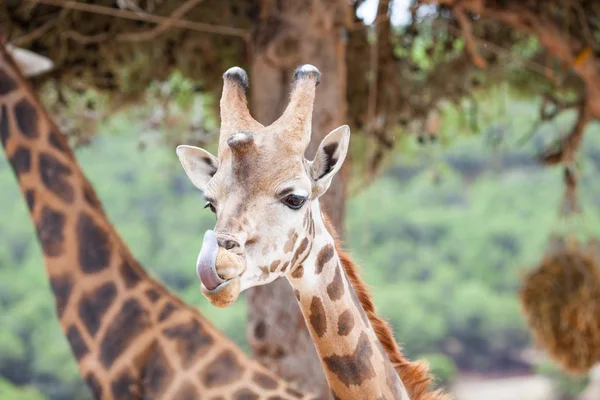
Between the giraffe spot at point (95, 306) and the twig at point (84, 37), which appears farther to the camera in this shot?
the twig at point (84, 37)

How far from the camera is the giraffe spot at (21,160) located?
2.92 meters

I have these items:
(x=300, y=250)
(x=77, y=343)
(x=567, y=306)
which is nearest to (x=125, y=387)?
(x=77, y=343)

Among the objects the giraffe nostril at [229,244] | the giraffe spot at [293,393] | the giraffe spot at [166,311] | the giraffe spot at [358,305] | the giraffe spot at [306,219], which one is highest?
the giraffe spot at [306,219]

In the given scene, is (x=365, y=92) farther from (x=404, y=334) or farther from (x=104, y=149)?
(x=104, y=149)

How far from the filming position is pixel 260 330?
349 cm

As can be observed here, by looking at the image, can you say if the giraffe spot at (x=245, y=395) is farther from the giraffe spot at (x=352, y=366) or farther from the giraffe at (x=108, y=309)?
the giraffe spot at (x=352, y=366)

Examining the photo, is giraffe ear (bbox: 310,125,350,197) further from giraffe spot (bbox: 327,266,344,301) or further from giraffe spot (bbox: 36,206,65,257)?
giraffe spot (bbox: 36,206,65,257)

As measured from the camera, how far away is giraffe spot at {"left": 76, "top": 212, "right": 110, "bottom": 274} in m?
2.78

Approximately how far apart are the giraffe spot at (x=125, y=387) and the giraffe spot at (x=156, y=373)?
31 mm

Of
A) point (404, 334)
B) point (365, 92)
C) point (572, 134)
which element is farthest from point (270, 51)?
point (404, 334)

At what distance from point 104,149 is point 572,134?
12378 millimetres

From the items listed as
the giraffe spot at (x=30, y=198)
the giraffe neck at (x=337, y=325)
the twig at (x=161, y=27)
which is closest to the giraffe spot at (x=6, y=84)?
the giraffe spot at (x=30, y=198)

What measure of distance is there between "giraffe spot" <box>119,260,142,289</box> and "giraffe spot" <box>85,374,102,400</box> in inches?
11.7

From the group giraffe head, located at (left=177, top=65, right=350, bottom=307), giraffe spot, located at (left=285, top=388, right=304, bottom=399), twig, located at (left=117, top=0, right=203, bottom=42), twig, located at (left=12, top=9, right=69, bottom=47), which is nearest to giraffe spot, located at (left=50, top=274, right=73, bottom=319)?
giraffe spot, located at (left=285, top=388, right=304, bottom=399)
